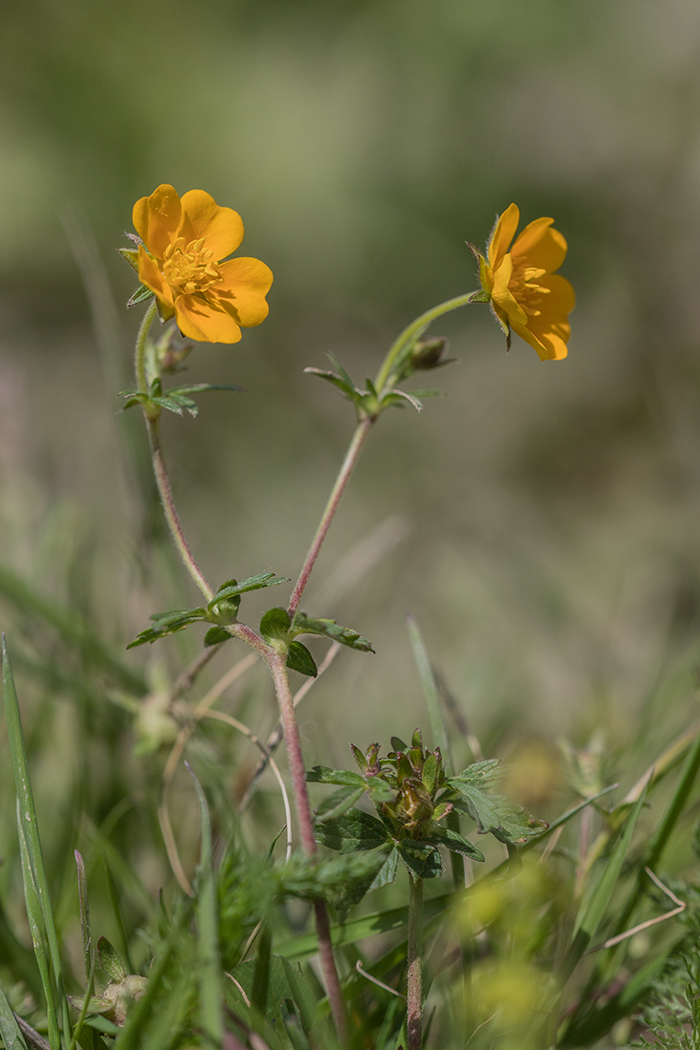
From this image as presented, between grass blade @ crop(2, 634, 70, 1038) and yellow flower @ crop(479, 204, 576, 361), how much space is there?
0.75 meters

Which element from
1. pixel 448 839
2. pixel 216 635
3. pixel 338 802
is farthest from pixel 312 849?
pixel 216 635

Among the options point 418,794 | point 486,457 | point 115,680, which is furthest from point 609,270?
point 418,794

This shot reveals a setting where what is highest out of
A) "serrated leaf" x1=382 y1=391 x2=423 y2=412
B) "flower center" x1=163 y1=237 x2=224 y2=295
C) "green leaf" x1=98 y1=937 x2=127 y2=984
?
"flower center" x1=163 y1=237 x2=224 y2=295

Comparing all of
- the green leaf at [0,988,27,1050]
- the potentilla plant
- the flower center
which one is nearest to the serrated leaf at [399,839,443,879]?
the potentilla plant

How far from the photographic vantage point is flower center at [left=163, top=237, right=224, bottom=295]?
1.00m

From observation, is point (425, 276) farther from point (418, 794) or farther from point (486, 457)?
point (418, 794)

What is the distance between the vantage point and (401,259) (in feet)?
12.5

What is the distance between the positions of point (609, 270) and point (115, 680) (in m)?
3.08

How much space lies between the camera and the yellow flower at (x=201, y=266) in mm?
982

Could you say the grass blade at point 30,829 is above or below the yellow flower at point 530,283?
below

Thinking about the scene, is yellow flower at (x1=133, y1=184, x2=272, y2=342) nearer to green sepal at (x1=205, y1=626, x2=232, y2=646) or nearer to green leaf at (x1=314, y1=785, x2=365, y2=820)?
green sepal at (x1=205, y1=626, x2=232, y2=646)

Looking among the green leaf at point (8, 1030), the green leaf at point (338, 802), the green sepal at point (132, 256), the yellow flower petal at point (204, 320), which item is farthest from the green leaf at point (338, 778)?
the green sepal at point (132, 256)

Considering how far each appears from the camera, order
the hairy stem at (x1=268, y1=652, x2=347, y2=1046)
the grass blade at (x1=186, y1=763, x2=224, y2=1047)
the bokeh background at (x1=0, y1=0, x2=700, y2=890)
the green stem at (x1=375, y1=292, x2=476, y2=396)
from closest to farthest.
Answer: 1. the grass blade at (x1=186, y1=763, x2=224, y2=1047)
2. the hairy stem at (x1=268, y1=652, x2=347, y2=1046)
3. the green stem at (x1=375, y1=292, x2=476, y2=396)
4. the bokeh background at (x1=0, y1=0, x2=700, y2=890)

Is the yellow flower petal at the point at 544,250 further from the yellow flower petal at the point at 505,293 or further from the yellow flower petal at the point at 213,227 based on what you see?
the yellow flower petal at the point at 213,227
